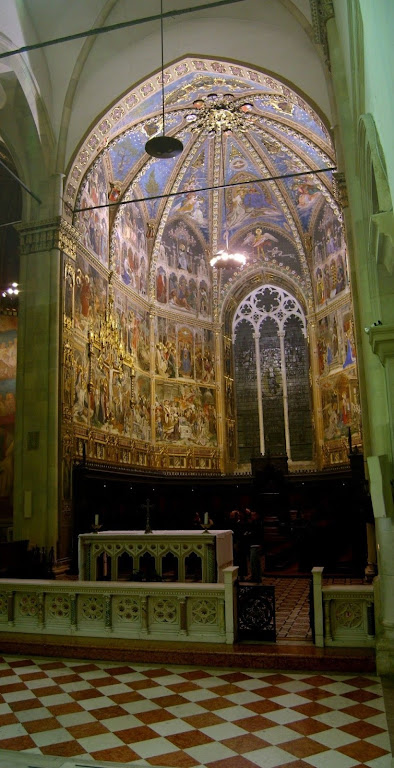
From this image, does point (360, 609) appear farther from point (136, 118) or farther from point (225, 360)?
point (225, 360)

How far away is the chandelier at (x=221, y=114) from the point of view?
66.3 feet

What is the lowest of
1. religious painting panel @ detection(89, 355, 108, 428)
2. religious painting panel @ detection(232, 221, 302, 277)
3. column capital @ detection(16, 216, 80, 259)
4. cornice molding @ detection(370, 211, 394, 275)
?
cornice molding @ detection(370, 211, 394, 275)

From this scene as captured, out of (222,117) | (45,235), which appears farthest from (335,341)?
(45,235)

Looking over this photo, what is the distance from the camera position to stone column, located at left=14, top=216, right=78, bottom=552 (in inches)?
579

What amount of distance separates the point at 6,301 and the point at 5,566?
400 inches

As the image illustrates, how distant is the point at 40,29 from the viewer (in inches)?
627

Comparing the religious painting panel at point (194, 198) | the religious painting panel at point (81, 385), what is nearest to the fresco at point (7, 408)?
the religious painting panel at point (81, 385)

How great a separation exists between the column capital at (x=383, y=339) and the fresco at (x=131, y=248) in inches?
578

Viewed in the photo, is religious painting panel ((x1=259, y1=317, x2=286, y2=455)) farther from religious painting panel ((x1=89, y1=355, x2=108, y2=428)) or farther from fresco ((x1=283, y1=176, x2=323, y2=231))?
religious painting panel ((x1=89, y1=355, x2=108, y2=428))

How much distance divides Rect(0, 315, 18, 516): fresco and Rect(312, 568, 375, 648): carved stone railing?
13146 mm

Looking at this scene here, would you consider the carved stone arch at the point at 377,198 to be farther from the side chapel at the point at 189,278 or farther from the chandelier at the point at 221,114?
the chandelier at the point at 221,114

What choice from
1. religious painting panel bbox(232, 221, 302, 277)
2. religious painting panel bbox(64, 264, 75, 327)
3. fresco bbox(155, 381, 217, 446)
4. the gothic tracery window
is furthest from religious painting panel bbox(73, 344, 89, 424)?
religious painting panel bbox(232, 221, 302, 277)

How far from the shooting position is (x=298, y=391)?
26.2 meters

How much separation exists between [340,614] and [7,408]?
1408cm
